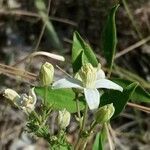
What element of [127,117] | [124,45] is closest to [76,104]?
[127,117]

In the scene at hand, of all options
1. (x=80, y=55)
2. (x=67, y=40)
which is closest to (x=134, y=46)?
(x=67, y=40)

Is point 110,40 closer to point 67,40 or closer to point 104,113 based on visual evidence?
point 104,113

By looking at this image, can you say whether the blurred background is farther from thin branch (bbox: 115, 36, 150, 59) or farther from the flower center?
the flower center

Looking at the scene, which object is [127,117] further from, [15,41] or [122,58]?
[15,41]

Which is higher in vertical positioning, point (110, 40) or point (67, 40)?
point (110, 40)

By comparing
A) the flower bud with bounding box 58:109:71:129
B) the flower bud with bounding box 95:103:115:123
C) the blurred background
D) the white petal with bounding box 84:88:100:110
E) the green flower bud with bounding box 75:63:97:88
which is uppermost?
the green flower bud with bounding box 75:63:97:88

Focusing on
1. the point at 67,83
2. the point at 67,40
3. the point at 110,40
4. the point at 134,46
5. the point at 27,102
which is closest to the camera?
the point at 67,83

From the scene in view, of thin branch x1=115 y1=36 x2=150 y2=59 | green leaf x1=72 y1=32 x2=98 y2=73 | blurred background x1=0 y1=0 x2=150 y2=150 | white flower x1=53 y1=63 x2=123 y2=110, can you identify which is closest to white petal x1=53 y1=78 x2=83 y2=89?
white flower x1=53 y1=63 x2=123 y2=110
